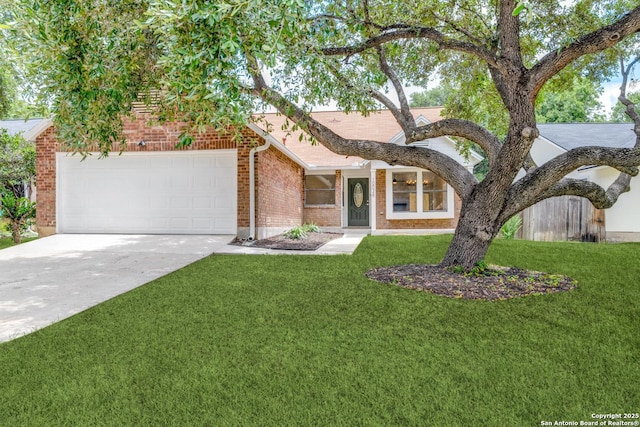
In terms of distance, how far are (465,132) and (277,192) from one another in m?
7.12

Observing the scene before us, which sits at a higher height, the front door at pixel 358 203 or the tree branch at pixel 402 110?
the tree branch at pixel 402 110

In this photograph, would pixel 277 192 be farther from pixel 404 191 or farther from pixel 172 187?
pixel 404 191

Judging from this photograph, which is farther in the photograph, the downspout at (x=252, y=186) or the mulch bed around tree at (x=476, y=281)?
the downspout at (x=252, y=186)

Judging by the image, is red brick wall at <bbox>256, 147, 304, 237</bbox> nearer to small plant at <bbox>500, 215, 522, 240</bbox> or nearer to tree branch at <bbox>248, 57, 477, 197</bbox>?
tree branch at <bbox>248, 57, 477, 197</bbox>

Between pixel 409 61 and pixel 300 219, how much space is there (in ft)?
28.2

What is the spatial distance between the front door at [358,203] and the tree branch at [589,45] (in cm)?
1085

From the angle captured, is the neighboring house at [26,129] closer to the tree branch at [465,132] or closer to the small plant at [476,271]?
the tree branch at [465,132]

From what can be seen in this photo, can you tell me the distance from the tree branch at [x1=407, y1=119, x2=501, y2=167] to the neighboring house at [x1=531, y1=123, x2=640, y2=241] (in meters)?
8.60

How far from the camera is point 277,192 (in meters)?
12.2

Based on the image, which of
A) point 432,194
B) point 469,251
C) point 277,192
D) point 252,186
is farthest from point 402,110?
point 432,194

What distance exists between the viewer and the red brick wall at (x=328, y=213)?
15.9 meters

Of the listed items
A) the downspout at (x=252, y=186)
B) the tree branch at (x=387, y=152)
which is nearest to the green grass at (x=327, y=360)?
the tree branch at (x=387, y=152)

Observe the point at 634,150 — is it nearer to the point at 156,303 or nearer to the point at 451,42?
the point at 451,42

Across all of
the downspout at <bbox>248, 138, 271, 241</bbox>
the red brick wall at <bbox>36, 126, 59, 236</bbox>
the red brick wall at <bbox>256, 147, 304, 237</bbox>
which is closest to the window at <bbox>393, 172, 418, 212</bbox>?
the red brick wall at <bbox>256, 147, 304, 237</bbox>
